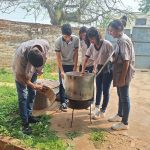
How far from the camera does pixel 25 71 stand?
4.56 metres

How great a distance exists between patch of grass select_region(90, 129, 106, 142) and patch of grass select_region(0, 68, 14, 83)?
473 cm

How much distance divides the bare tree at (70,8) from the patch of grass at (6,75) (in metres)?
4.33

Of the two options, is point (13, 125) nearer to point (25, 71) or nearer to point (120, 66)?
point (25, 71)

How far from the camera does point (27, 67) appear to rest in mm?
4555

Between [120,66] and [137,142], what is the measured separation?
1371 millimetres

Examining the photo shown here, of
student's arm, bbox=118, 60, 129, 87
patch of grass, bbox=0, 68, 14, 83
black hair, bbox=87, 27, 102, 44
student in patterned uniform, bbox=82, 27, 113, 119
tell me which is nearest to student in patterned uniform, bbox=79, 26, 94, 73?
student in patterned uniform, bbox=82, 27, 113, 119

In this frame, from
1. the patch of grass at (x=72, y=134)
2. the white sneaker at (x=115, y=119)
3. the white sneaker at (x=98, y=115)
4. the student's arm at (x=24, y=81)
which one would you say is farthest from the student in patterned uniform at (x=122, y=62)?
the student's arm at (x=24, y=81)

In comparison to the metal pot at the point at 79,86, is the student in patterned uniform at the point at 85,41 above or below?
above

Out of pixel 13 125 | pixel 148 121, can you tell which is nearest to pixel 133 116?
pixel 148 121

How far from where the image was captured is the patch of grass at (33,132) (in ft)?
15.2

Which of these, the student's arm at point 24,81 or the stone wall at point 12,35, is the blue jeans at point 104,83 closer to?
the student's arm at point 24,81

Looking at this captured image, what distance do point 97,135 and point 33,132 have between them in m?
1.15

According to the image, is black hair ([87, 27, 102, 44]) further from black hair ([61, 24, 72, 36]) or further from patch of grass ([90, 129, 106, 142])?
patch of grass ([90, 129, 106, 142])

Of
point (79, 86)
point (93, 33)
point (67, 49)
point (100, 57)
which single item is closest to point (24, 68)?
point (79, 86)
